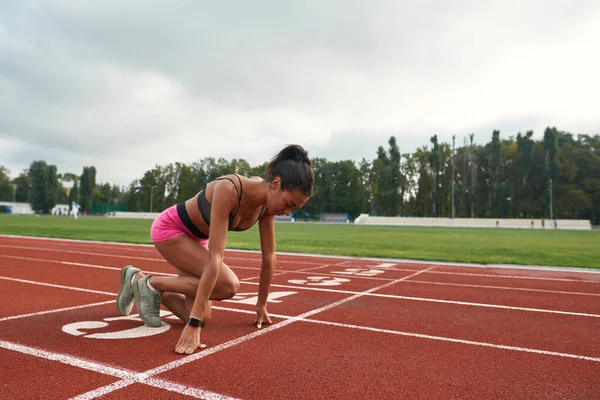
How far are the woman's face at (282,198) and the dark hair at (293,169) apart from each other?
0.03 metres

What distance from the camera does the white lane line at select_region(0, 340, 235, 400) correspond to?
8.98 feet

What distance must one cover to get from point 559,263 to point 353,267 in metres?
6.22

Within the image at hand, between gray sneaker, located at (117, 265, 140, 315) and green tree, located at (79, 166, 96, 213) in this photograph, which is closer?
gray sneaker, located at (117, 265, 140, 315)

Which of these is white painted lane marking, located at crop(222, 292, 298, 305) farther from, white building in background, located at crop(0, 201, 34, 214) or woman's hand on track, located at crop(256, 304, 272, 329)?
white building in background, located at crop(0, 201, 34, 214)

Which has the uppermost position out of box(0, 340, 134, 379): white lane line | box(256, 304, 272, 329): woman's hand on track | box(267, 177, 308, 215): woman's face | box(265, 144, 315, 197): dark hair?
box(265, 144, 315, 197): dark hair

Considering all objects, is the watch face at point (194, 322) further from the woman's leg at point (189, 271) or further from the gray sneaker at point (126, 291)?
the gray sneaker at point (126, 291)

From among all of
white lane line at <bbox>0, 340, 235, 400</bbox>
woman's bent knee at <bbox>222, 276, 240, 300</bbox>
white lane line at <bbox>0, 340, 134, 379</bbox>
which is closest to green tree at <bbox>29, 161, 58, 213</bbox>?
white lane line at <bbox>0, 340, 134, 379</bbox>

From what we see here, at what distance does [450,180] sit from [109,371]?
268 feet

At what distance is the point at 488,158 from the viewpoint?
249ft

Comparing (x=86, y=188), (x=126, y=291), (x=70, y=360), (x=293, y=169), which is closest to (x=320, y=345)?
(x=293, y=169)

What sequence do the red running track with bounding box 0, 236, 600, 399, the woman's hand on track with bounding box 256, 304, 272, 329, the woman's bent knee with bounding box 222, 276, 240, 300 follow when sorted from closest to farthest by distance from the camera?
the red running track with bounding box 0, 236, 600, 399 < the woman's bent knee with bounding box 222, 276, 240, 300 < the woman's hand on track with bounding box 256, 304, 272, 329

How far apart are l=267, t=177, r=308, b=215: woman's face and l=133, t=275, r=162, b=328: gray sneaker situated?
1.64 metres

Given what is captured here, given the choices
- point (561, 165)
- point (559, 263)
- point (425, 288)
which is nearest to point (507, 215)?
point (561, 165)

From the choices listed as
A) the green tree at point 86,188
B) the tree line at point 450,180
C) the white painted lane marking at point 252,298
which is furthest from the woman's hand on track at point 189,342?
the green tree at point 86,188
